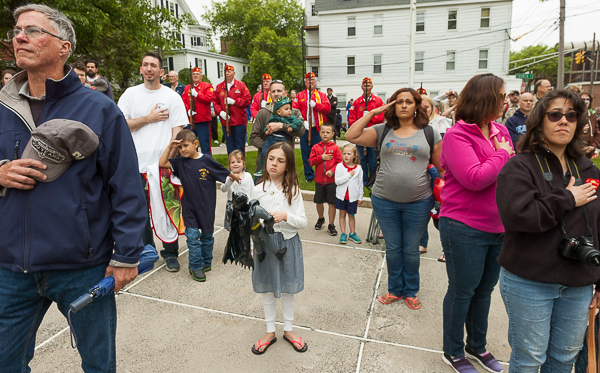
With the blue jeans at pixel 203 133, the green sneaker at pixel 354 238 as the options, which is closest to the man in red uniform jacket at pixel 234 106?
the blue jeans at pixel 203 133

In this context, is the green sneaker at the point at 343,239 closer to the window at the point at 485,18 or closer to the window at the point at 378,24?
the window at the point at 378,24

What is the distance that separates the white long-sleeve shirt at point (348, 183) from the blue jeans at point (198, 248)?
73.9 inches

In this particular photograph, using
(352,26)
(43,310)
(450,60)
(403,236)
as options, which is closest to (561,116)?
(403,236)

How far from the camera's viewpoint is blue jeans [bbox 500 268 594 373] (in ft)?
6.51

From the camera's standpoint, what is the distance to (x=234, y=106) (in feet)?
27.4

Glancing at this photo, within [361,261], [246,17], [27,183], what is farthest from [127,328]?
[246,17]

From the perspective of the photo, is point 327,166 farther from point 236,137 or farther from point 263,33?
point 263,33

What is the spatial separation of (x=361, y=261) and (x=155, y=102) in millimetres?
2916

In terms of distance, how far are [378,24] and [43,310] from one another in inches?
1187

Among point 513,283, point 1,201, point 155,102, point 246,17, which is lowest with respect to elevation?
point 513,283

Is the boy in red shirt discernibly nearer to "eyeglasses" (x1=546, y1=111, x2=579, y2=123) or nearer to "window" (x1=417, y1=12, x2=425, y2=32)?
"eyeglasses" (x1=546, y1=111, x2=579, y2=123)

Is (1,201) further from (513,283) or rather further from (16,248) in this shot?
(513,283)

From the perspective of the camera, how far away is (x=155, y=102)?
4.11m

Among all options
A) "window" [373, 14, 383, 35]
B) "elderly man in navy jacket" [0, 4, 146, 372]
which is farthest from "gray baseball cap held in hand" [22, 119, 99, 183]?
"window" [373, 14, 383, 35]
